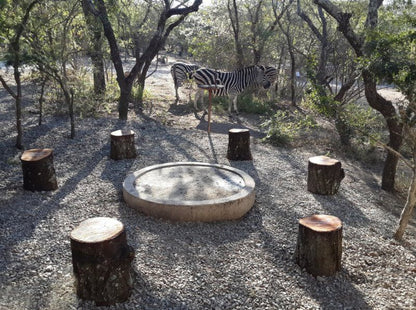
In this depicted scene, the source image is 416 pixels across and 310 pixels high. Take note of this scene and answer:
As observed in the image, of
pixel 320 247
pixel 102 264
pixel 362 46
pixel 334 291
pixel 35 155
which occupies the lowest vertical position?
pixel 334 291

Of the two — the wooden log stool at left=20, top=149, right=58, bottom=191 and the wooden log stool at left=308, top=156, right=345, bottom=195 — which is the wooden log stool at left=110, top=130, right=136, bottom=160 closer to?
the wooden log stool at left=20, top=149, right=58, bottom=191

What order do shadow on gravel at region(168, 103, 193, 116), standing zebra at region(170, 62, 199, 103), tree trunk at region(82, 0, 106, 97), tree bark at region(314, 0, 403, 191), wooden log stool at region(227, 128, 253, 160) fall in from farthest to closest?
1. standing zebra at region(170, 62, 199, 103)
2. shadow on gravel at region(168, 103, 193, 116)
3. tree trunk at region(82, 0, 106, 97)
4. wooden log stool at region(227, 128, 253, 160)
5. tree bark at region(314, 0, 403, 191)

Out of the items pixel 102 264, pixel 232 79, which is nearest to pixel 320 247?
pixel 102 264

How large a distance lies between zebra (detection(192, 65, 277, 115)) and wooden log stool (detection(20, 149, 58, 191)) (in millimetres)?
6864

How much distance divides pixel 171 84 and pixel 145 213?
12887 millimetres

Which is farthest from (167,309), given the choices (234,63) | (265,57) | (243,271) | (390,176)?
(265,57)

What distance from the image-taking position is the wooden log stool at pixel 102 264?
3.17m

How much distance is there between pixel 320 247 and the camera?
3.85 metres

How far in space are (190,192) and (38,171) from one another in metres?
2.26

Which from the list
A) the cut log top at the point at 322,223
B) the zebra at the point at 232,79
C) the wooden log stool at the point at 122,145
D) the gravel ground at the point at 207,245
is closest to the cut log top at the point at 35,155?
the gravel ground at the point at 207,245

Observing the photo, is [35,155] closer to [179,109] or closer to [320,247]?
[320,247]

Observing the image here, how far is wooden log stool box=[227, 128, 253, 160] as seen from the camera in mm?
7359

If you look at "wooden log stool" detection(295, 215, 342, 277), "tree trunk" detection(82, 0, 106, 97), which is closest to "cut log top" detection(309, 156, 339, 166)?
"wooden log stool" detection(295, 215, 342, 277)

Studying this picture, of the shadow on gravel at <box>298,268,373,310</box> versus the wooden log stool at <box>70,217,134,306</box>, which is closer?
the wooden log stool at <box>70,217,134,306</box>
